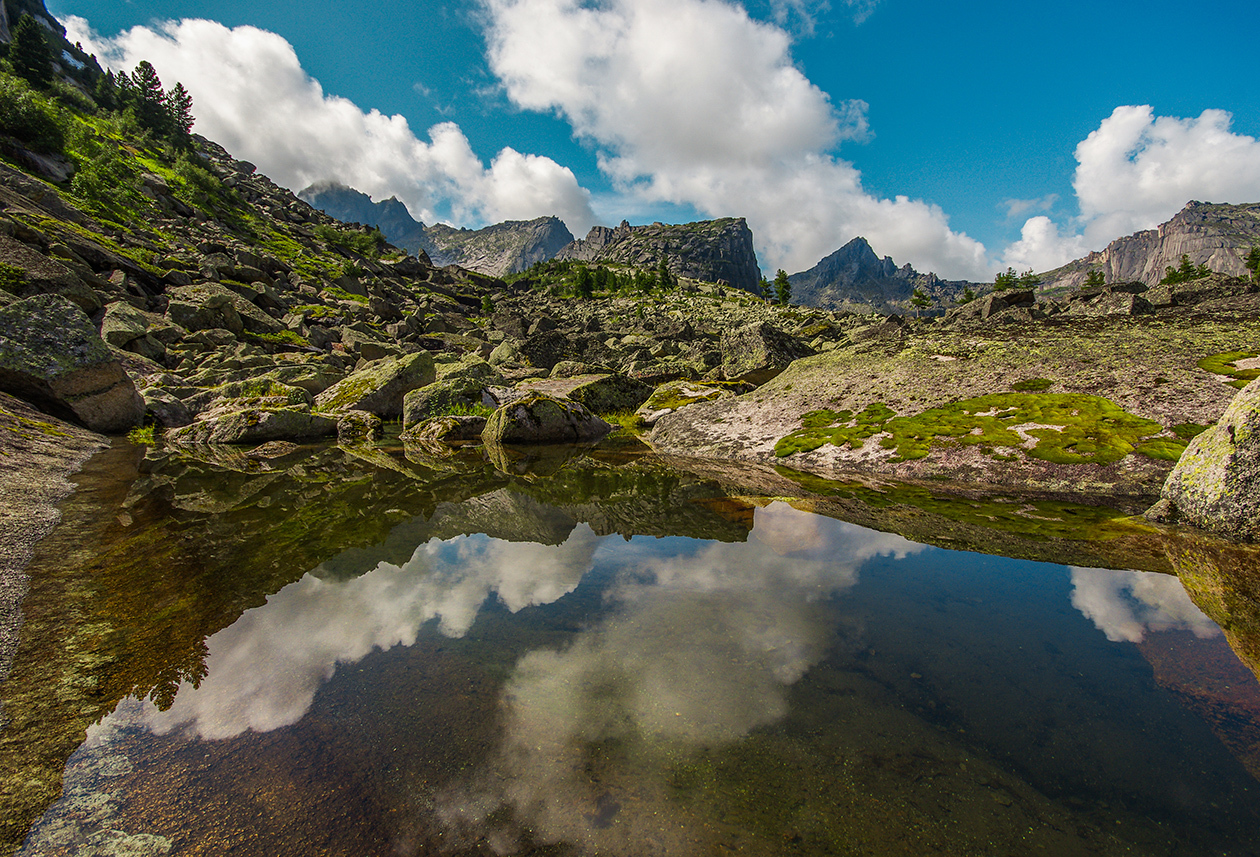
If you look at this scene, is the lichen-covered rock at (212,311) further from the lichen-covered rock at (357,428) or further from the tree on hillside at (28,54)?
the tree on hillside at (28,54)

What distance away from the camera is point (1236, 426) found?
9.82 metres

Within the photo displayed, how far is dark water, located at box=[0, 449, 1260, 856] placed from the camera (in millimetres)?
3725

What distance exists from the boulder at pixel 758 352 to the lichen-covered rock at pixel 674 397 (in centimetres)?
1086

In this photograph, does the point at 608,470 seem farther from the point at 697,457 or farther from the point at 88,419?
the point at 88,419

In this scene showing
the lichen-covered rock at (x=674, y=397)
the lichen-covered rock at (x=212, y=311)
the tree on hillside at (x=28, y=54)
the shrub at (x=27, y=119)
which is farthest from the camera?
the tree on hillside at (x=28, y=54)

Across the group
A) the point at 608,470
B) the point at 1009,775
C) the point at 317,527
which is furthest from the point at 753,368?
the point at 1009,775

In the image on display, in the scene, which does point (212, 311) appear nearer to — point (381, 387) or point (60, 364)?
point (381, 387)

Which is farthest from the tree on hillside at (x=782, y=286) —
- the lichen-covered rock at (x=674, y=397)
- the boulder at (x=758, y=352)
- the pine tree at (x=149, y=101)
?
the pine tree at (x=149, y=101)

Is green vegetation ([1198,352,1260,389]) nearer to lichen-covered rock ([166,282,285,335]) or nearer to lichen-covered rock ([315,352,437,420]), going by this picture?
lichen-covered rock ([315,352,437,420])

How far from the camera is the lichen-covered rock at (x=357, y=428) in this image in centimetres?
2597

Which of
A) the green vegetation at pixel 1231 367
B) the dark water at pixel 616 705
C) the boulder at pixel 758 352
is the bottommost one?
the dark water at pixel 616 705

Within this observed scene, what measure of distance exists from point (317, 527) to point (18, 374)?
56.9 ft

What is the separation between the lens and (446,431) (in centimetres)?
2642

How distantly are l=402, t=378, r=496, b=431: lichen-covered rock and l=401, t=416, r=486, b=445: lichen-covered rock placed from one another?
4.64ft
